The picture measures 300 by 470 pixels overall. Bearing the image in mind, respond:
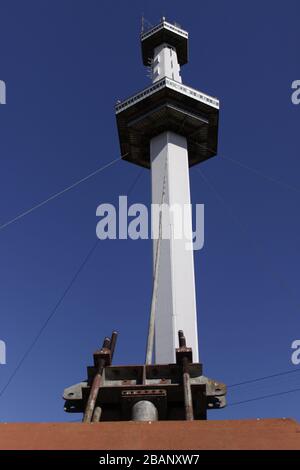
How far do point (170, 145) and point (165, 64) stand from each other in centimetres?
813

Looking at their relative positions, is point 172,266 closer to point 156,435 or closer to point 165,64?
point 165,64

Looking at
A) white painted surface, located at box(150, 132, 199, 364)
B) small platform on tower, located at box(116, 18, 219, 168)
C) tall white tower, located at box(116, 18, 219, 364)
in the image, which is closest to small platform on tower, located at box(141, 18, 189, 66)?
tall white tower, located at box(116, 18, 219, 364)

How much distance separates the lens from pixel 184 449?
4.59 m

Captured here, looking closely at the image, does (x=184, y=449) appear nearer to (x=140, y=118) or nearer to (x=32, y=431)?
(x=32, y=431)

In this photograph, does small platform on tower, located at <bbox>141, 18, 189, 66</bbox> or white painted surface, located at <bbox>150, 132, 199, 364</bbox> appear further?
small platform on tower, located at <bbox>141, 18, 189, 66</bbox>

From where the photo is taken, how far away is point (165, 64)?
36.8 meters

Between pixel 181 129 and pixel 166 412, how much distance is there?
88.1 ft

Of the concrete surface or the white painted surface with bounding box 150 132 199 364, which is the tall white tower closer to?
the white painted surface with bounding box 150 132 199 364

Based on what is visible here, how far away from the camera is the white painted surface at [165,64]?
1425 inches

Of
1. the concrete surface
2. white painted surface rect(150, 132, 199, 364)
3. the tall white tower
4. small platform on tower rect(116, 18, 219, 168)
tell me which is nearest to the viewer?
the concrete surface

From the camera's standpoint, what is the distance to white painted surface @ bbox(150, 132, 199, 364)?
23453 millimetres

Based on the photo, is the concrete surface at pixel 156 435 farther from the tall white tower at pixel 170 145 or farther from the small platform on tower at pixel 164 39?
the small platform on tower at pixel 164 39

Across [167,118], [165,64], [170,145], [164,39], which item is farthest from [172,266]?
[164,39]
